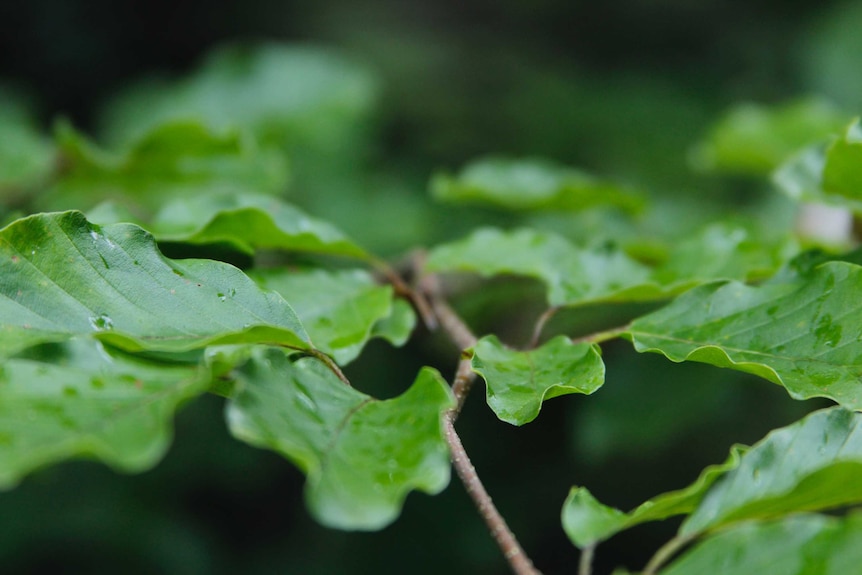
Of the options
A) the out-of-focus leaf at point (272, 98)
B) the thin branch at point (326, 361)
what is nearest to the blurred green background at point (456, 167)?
the out-of-focus leaf at point (272, 98)

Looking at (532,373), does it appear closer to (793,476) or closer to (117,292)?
(793,476)

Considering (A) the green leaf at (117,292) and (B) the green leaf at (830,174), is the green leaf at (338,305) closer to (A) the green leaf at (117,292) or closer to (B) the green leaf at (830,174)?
(A) the green leaf at (117,292)

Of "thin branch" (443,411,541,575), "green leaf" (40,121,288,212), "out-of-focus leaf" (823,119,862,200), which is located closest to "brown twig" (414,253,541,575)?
"thin branch" (443,411,541,575)

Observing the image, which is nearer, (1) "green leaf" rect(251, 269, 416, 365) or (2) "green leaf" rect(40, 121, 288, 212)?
(1) "green leaf" rect(251, 269, 416, 365)

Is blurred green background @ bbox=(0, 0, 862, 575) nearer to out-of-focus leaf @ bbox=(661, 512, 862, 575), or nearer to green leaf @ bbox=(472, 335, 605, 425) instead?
green leaf @ bbox=(472, 335, 605, 425)

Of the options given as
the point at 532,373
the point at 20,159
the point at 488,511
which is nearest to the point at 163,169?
the point at 20,159

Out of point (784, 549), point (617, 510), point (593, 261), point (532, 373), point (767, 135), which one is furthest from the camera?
point (767, 135)

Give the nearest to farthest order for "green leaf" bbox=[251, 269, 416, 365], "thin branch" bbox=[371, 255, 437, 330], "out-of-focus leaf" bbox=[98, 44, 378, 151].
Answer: "green leaf" bbox=[251, 269, 416, 365], "thin branch" bbox=[371, 255, 437, 330], "out-of-focus leaf" bbox=[98, 44, 378, 151]
